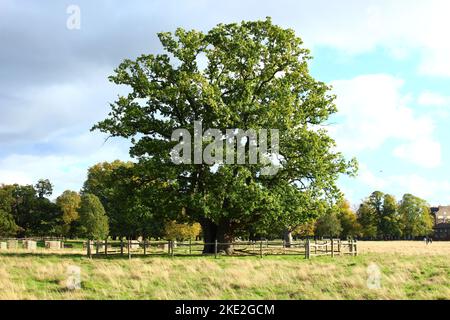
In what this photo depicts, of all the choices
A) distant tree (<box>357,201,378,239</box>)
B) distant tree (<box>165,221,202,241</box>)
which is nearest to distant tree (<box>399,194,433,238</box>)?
distant tree (<box>357,201,378,239</box>)

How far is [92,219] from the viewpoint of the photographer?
73250 millimetres

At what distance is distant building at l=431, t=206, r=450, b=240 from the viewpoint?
162m

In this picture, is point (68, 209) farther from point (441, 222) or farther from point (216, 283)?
point (441, 222)

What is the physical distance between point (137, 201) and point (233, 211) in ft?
21.1

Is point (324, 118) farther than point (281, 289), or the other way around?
point (324, 118)

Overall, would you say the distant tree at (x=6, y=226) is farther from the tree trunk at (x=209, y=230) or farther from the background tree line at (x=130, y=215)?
the tree trunk at (x=209, y=230)

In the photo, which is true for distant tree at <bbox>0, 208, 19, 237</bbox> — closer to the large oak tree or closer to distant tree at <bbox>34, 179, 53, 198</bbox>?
distant tree at <bbox>34, 179, 53, 198</bbox>

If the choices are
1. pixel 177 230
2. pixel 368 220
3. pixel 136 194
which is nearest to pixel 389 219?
pixel 368 220

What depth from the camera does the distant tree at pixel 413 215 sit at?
12200 cm

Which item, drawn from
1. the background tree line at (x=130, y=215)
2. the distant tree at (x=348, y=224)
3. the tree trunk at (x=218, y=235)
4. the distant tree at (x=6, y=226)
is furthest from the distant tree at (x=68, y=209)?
the distant tree at (x=348, y=224)

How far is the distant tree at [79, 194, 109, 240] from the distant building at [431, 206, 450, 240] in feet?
382
